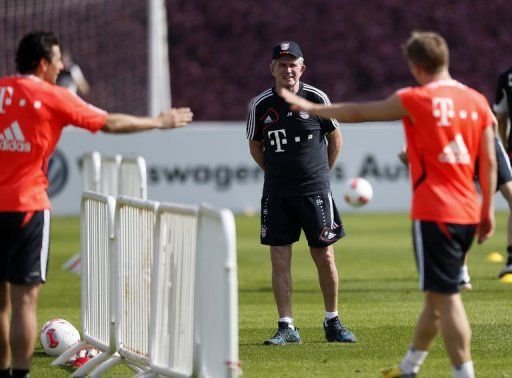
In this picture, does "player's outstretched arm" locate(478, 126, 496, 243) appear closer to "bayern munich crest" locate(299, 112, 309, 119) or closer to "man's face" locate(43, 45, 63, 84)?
"man's face" locate(43, 45, 63, 84)

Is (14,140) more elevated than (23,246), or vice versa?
(14,140)

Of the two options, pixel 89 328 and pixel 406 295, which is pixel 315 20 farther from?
pixel 89 328

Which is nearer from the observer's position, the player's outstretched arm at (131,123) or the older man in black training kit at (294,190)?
the player's outstretched arm at (131,123)

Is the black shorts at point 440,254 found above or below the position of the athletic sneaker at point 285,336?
above

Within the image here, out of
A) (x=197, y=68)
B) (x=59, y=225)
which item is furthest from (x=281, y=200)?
(x=197, y=68)

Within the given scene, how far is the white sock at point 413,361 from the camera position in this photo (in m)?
8.01

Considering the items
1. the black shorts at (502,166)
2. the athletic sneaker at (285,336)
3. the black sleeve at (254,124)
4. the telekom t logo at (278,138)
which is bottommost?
the athletic sneaker at (285,336)

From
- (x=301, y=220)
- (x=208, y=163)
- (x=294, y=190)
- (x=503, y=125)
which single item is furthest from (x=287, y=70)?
(x=208, y=163)

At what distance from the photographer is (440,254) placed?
7.64m

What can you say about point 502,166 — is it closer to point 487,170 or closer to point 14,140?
point 487,170

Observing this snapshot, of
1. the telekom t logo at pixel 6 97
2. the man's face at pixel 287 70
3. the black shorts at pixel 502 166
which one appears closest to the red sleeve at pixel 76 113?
the telekom t logo at pixel 6 97

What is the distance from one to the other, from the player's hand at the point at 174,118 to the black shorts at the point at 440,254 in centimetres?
162

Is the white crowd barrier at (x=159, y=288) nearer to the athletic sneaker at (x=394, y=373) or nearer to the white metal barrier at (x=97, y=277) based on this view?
the white metal barrier at (x=97, y=277)

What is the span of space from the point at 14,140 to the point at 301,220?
9.97 ft
